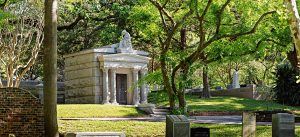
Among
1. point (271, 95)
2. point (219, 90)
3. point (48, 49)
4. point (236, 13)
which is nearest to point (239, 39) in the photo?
point (236, 13)

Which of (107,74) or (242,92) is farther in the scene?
(242,92)

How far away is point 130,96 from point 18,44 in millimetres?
8073

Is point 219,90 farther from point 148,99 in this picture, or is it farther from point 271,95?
point 148,99

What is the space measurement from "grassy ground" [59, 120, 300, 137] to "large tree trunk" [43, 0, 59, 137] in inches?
82.8

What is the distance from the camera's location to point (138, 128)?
20.0m

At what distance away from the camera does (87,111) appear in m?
28.9

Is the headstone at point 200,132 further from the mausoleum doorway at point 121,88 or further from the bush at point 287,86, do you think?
the bush at point 287,86

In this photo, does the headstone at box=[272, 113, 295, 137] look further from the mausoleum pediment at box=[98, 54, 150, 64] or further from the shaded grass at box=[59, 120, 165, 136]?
the mausoleum pediment at box=[98, 54, 150, 64]

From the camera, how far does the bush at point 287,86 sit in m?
40.9

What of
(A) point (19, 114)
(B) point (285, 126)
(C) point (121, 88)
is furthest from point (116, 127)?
(C) point (121, 88)

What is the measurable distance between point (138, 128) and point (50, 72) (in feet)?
15.1

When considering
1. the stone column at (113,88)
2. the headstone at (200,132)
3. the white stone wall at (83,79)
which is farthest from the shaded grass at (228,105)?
the headstone at (200,132)

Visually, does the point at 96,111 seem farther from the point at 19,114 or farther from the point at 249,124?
the point at 249,124

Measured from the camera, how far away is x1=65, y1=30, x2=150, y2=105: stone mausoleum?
3531 cm
